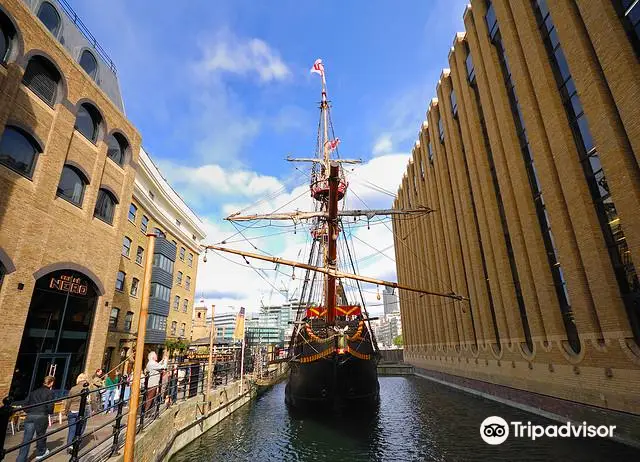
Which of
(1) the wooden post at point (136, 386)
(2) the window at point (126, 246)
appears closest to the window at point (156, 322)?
(2) the window at point (126, 246)

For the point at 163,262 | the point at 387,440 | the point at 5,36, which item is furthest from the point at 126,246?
the point at 387,440

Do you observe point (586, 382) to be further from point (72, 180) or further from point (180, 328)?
point (180, 328)

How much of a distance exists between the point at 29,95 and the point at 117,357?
16683mm

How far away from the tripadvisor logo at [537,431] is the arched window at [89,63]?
82.0ft

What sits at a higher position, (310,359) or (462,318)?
(462,318)

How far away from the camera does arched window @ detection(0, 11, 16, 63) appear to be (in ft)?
40.9

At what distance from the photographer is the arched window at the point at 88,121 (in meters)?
16.5

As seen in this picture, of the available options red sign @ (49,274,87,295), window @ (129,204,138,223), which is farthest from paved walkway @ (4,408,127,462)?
window @ (129,204,138,223)

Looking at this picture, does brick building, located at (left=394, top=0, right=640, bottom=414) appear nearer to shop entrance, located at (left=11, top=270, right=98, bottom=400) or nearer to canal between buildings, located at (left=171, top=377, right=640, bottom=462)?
canal between buildings, located at (left=171, top=377, right=640, bottom=462)

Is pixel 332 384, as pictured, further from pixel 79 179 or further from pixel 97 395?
pixel 79 179

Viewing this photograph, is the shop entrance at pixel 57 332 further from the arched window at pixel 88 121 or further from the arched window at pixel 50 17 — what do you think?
the arched window at pixel 50 17

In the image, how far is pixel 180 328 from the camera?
1320 inches

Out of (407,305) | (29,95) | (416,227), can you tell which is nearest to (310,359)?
(29,95)

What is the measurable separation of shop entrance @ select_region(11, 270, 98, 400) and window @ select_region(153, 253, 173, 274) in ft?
39.2
